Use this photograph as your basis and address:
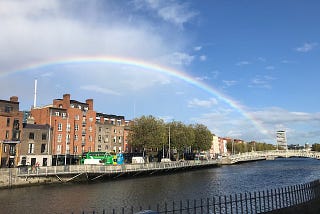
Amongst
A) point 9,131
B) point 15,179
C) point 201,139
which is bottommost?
point 15,179

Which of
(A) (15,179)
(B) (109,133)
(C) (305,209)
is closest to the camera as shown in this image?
(C) (305,209)

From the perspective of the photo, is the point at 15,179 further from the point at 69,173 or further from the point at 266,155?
the point at 266,155

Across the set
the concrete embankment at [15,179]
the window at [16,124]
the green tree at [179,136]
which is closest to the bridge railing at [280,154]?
the green tree at [179,136]

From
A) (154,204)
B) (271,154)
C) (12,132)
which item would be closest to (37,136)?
(12,132)

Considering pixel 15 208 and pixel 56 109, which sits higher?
pixel 56 109

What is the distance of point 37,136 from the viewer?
9094 centimetres

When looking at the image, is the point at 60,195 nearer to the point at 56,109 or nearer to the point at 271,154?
the point at 56,109

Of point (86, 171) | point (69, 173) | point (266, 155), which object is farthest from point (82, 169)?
point (266, 155)

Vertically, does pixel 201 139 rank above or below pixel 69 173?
above

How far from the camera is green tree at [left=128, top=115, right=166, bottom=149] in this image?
348 ft

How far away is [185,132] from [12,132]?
62.8m

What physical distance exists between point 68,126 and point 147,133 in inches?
938

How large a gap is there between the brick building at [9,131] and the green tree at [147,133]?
A: 3503cm

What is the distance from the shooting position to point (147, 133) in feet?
349
